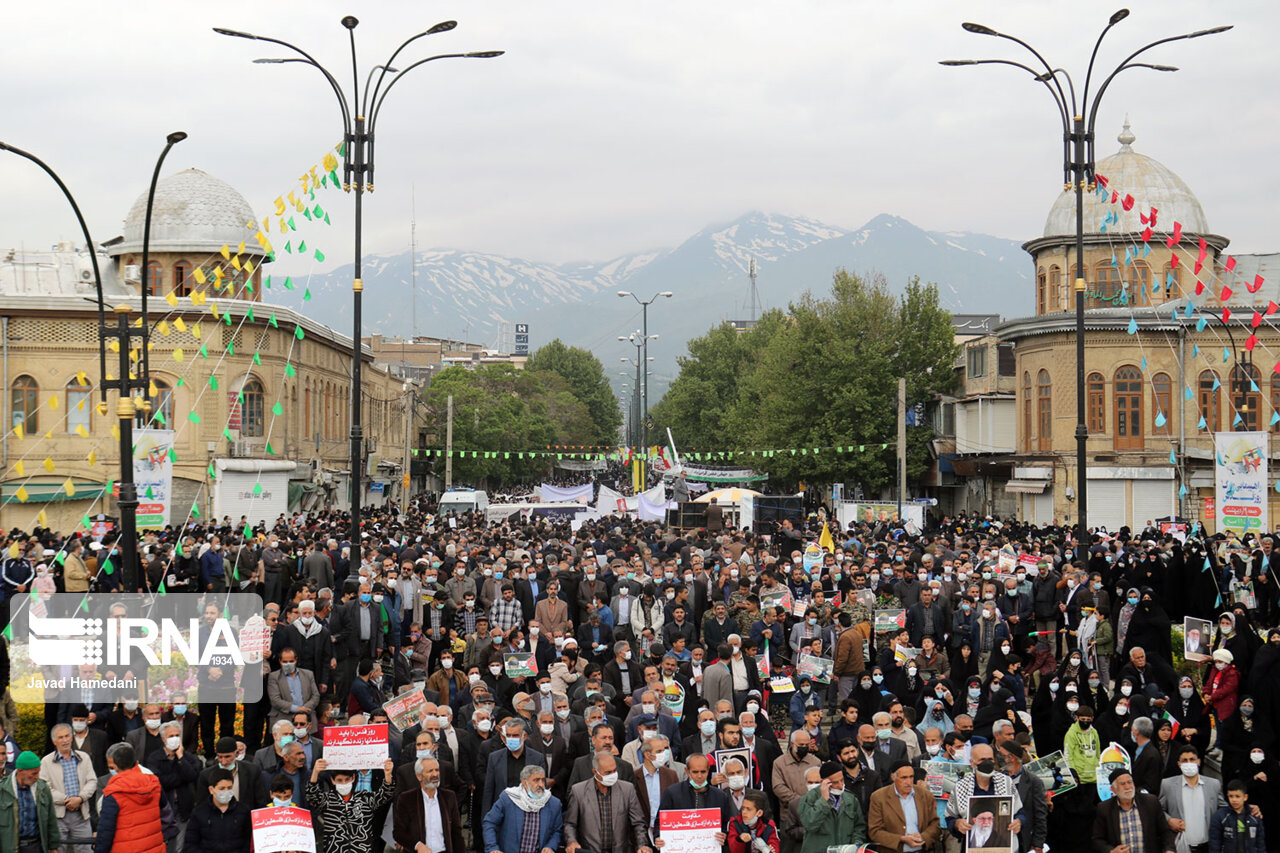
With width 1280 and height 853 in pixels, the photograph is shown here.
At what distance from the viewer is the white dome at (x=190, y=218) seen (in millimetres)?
44781

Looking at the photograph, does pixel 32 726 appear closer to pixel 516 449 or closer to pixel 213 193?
pixel 213 193

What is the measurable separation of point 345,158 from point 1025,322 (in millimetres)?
29734

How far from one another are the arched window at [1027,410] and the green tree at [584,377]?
80.9 m

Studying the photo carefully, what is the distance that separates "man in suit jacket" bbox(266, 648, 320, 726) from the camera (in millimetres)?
12844

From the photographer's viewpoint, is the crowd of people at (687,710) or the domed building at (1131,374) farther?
the domed building at (1131,374)

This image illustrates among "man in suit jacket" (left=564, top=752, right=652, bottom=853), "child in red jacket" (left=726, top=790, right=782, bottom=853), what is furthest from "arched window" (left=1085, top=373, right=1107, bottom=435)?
"man in suit jacket" (left=564, top=752, right=652, bottom=853)

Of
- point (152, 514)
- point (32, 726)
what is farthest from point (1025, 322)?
point (32, 726)

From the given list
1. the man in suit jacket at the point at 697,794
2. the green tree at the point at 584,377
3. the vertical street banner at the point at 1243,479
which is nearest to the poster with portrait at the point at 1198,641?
the vertical street banner at the point at 1243,479

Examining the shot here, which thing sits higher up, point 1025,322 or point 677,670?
point 1025,322

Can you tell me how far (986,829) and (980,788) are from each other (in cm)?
40

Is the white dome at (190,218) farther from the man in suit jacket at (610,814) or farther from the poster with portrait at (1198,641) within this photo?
the man in suit jacket at (610,814)

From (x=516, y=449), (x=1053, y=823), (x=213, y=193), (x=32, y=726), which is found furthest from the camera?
(x=516, y=449)

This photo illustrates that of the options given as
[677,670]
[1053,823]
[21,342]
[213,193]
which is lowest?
[1053,823]

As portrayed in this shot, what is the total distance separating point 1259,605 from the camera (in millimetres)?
18359
